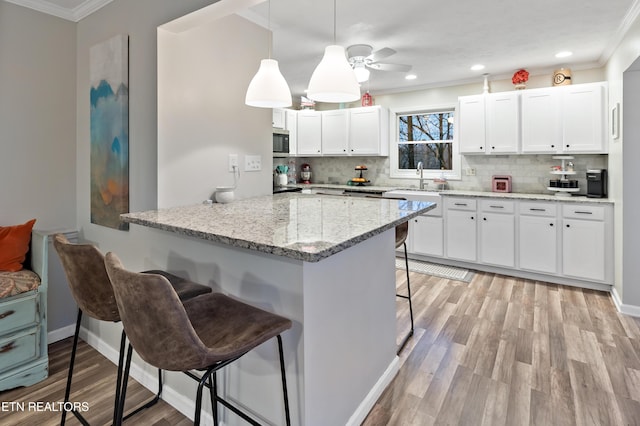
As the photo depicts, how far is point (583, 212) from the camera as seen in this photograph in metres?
3.65

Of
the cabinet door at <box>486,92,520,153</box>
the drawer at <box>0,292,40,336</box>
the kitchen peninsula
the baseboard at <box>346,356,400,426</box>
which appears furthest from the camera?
the cabinet door at <box>486,92,520,153</box>

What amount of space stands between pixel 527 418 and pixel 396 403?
0.65 metres

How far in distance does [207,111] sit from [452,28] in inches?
86.8

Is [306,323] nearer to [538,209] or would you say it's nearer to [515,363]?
[515,363]

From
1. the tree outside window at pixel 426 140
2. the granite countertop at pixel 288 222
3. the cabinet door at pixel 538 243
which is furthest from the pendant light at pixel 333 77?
the tree outside window at pixel 426 140

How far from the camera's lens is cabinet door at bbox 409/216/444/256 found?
4.62 meters

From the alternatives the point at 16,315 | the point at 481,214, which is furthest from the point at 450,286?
the point at 16,315

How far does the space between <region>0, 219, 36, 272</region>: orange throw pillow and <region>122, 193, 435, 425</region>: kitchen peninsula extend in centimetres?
90

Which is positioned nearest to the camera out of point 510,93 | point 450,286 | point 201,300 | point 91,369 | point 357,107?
point 201,300

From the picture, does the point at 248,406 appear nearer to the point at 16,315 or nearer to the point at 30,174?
the point at 16,315

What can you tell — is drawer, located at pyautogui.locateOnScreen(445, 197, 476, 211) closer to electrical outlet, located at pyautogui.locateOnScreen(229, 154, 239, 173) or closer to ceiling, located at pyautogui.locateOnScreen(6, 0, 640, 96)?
ceiling, located at pyautogui.locateOnScreen(6, 0, 640, 96)

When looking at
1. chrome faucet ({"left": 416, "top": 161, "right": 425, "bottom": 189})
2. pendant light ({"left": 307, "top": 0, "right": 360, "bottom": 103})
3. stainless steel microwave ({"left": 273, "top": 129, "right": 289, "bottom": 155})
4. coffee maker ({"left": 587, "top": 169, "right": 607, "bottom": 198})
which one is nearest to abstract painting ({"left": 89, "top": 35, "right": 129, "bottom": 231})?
pendant light ({"left": 307, "top": 0, "right": 360, "bottom": 103})

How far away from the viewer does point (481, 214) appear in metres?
4.28

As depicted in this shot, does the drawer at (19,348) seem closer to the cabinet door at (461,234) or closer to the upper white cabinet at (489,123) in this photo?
the cabinet door at (461,234)
